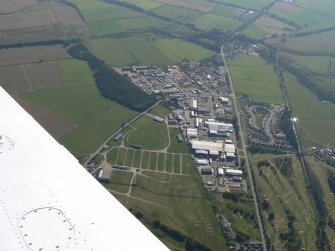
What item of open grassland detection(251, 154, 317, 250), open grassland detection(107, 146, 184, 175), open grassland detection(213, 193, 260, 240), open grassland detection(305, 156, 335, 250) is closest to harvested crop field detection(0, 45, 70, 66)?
open grassland detection(107, 146, 184, 175)

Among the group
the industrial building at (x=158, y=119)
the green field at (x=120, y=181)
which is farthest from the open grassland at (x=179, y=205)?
the industrial building at (x=158, y=119)

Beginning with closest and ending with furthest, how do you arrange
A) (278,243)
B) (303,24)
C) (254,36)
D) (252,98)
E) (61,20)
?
(278,243)
(252,98)
(61,20)
(254,36)
(303,24)

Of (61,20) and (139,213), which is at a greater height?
(61,20)

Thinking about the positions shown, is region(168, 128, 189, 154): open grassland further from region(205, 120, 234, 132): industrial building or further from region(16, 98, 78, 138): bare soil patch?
region(16, 98, 78, 138): bare soil patch

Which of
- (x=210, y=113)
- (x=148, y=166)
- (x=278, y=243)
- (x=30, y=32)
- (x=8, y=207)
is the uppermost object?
(x=30, y=32)

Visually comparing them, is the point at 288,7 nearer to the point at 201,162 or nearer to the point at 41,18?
the point at 41,18

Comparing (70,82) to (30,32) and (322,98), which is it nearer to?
(30,32)

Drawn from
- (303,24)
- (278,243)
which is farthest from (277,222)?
(303,24)
